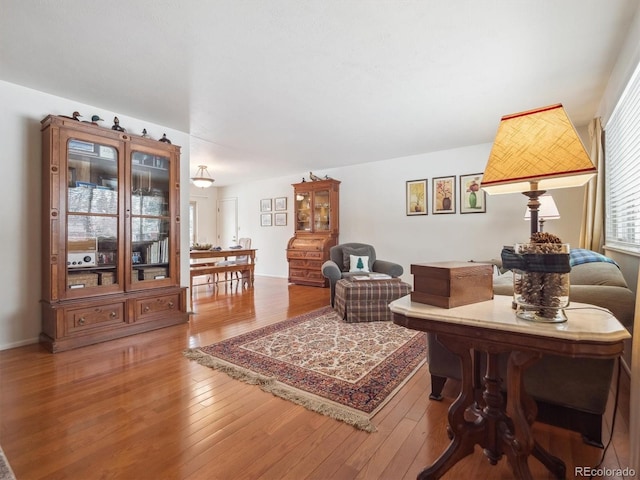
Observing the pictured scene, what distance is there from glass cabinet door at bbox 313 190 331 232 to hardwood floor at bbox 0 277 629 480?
4175 mm

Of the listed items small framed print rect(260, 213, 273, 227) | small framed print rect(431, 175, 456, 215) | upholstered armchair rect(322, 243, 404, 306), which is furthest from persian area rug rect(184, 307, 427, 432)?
small framed print rect(260, 213, 273, 227)

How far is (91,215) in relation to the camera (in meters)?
2.95

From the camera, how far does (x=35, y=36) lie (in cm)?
209

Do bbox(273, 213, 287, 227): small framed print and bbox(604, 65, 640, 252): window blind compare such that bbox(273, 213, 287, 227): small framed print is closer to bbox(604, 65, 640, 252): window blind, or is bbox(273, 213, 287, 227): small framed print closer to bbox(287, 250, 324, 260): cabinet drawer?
bbox(287, 250, 324, 260): cabinet drawer

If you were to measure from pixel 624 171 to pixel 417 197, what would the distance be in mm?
2947

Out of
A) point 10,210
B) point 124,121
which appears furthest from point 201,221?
point 10,210

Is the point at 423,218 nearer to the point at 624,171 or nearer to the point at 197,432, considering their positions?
the point at 624,171

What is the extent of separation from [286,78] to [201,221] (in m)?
6.42

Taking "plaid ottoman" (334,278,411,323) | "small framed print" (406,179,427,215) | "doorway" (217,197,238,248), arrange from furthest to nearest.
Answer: "doorway" (217,197,238,248) → "small framed print" (406,179,427,215) → "plaid ottoman" (334,278,411,323)

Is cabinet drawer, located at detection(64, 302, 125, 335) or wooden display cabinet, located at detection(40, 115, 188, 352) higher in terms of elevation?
wooden display cabinet, located at detection(40, 115, 188, 352)

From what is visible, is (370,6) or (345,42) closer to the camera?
(370,6)

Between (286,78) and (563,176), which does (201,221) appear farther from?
(563,176)

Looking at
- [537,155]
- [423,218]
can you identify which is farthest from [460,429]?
[423,218]

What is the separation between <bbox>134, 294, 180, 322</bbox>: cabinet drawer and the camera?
10.5 ft
